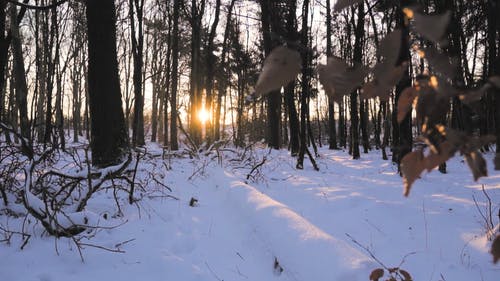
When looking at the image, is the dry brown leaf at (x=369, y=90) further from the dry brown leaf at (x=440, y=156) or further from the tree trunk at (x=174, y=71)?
the tree trunk at (x=174, y=71)

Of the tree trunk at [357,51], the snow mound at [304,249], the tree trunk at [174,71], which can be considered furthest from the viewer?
the tree trunk at [174,71]

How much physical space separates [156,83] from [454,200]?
2640 centimetres

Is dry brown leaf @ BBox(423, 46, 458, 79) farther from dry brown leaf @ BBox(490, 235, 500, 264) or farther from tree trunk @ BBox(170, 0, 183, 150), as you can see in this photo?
tree trunk @ BBox(170, 0, 183, 150)

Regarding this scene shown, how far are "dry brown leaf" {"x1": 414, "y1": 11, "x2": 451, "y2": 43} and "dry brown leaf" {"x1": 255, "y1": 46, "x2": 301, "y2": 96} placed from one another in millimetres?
165

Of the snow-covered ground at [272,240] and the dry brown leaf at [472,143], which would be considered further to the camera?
the snow-covered ground at [272,240]

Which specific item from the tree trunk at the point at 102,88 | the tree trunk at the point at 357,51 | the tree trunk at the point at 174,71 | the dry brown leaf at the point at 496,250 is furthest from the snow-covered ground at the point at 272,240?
the tree trunk at the point at 174,71

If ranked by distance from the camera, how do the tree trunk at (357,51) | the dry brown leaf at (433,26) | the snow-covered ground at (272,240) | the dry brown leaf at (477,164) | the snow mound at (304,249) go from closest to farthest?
the dry brown leaf at (433,26) < the dry brown leaf at (477,164) < the snow mound at (304,249) < the snow-covered ground at (272,240) < the tree trunk at (357,51)

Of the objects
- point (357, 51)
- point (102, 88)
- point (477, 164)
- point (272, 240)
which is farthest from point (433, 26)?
Result: point (357, 51)

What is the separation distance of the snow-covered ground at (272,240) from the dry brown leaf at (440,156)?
1456mm

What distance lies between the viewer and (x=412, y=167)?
510mm

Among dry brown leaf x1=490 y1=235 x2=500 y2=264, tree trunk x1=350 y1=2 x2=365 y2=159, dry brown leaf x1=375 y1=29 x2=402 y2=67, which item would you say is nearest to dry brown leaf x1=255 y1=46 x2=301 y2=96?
dry brown leaf x1=375 y1=29 x2=402 y2=67

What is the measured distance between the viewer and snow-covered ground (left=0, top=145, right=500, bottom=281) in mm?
2176

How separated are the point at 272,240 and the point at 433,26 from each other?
2.42 m

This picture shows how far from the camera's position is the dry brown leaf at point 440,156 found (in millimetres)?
469
